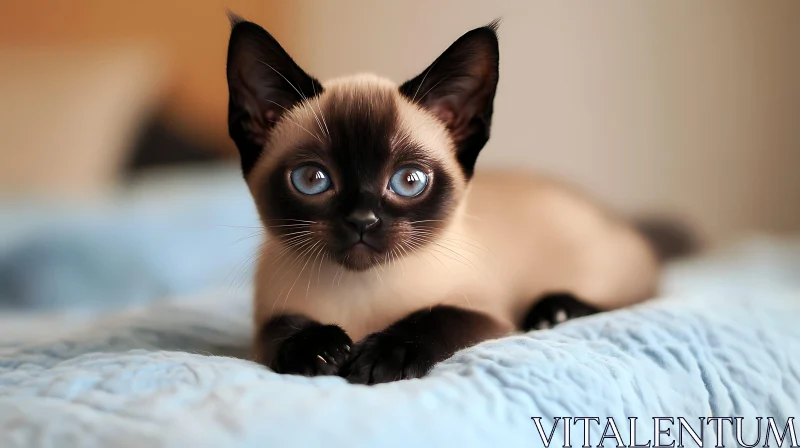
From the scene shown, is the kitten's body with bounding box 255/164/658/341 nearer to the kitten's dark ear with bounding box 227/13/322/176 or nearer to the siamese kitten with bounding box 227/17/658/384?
the siamese kitten with bounding box 227/17/658/384

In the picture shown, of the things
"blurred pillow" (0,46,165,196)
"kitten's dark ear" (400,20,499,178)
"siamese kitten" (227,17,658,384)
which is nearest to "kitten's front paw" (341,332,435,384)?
"siamese kitten" (227,17,658,384)

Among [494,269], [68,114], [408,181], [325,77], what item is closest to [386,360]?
[408,181]

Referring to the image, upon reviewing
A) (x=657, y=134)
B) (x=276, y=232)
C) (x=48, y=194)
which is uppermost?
(x=657, y=134)

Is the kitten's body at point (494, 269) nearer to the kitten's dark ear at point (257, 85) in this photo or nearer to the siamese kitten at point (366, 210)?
the siamese kitten at point (366, 210)

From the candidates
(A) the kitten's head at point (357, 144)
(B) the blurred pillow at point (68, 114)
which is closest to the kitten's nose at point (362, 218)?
(A) the kitten's head at point (357, 144)

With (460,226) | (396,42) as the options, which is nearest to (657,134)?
(396,42)

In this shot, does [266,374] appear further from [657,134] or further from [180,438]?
[657,134]

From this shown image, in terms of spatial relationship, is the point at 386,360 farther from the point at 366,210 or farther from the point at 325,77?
the point at 325,77
